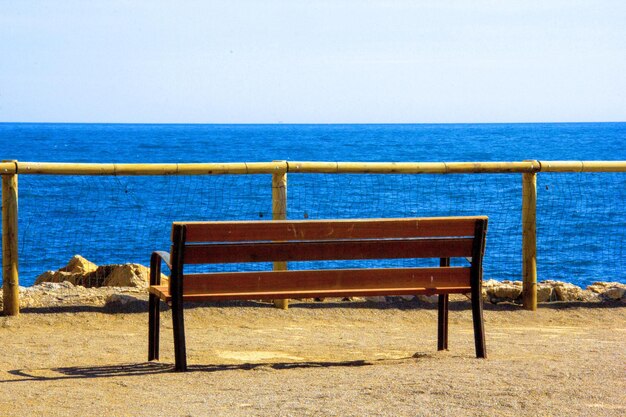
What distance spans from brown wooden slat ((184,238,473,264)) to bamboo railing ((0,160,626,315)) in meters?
2.19

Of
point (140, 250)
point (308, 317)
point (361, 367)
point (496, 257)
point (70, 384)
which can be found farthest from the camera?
point (140, 250)

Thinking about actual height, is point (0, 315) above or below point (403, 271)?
below

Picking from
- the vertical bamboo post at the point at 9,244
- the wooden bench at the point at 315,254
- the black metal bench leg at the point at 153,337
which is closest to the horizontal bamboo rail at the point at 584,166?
the wooden bench at the point at 315,254

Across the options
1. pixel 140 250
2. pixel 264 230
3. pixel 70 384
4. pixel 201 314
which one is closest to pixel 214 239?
pixel 264 230

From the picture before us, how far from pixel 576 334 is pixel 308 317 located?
2319 mm

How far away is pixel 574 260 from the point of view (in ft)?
72.6

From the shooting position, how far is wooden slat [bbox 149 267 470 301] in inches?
240

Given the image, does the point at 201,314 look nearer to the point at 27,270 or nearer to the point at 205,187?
the point at 27,270

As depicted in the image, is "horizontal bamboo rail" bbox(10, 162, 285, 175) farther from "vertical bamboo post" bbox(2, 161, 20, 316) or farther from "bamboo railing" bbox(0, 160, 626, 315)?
"vertical bamboo post" bbox(2, 161, 20, 316)

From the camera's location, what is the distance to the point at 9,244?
814 cm

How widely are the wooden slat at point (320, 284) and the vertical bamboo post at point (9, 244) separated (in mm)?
2191

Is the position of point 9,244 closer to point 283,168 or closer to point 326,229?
point 283,168

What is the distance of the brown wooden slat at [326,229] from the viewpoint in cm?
593

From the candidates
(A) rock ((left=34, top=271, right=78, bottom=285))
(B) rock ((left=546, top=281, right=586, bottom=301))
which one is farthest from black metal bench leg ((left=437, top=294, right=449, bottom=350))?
(A) rock ((left=34, top=271, right=78, bottom=285))
